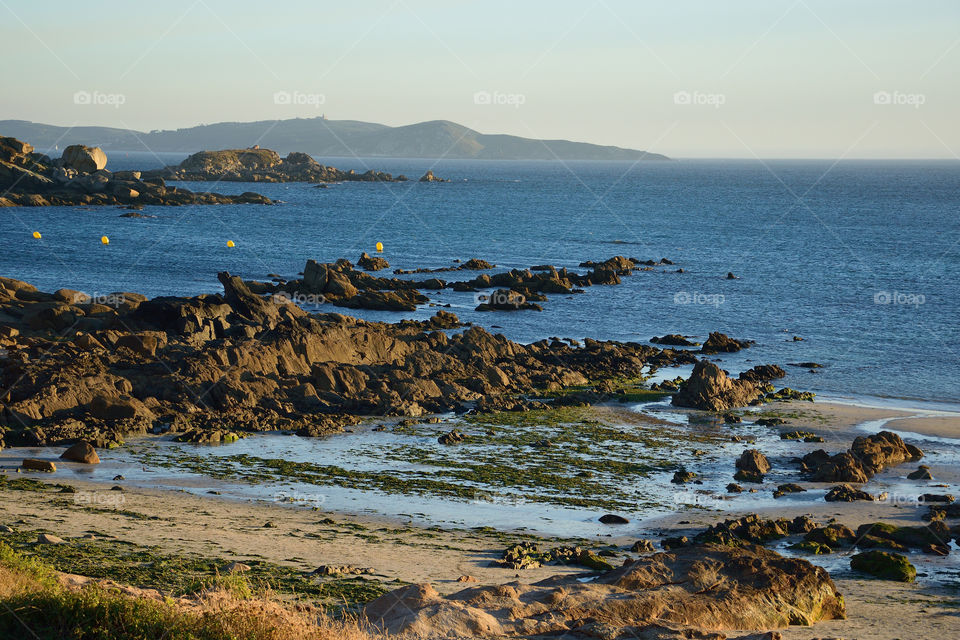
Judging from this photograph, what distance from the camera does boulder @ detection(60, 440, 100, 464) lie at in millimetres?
28391

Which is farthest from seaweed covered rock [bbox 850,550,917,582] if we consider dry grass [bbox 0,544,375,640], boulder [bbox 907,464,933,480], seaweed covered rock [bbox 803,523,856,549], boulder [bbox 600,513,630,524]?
dry grass [bbox 0,544,375,640]

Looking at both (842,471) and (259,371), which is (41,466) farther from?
(842,471)

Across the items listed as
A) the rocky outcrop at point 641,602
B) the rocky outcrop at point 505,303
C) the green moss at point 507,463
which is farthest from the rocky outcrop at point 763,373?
the rocky outcrop at point 641,602

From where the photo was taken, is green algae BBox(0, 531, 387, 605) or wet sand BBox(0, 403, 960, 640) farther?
wet sand BBox(0, 403, 960, 640)

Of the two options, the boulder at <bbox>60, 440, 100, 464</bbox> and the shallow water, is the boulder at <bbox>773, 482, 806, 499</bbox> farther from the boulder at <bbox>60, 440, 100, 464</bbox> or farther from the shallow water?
the boulder at <bbox>60, 440, 100, 464</bbox>

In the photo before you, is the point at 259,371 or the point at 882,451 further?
the point at 259,371

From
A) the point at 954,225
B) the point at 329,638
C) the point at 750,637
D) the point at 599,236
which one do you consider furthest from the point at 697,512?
the point at 954,225

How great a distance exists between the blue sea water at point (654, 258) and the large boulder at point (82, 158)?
15.6m

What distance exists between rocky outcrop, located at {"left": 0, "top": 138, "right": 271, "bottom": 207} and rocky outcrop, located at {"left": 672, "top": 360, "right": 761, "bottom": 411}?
114 meters

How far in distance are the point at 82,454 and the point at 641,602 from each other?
62.0ft

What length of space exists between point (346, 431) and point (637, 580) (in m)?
18.2

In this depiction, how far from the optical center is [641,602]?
16.5 m

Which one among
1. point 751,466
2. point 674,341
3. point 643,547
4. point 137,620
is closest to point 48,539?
point 137,620

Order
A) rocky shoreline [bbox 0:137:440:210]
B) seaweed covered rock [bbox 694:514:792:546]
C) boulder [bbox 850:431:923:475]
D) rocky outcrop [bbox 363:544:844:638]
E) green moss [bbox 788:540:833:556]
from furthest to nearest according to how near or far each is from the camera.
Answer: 1. rocky shoreline [bbox 0:137:440:210]
2. boulder [bbox 850:431:923:475]
3. seaweed covered rock [bbox 694:514:792:546]
4. green moss [bbox 788:540:833:556]
5. rocky outcrop [bbox 363:544:844:638]
